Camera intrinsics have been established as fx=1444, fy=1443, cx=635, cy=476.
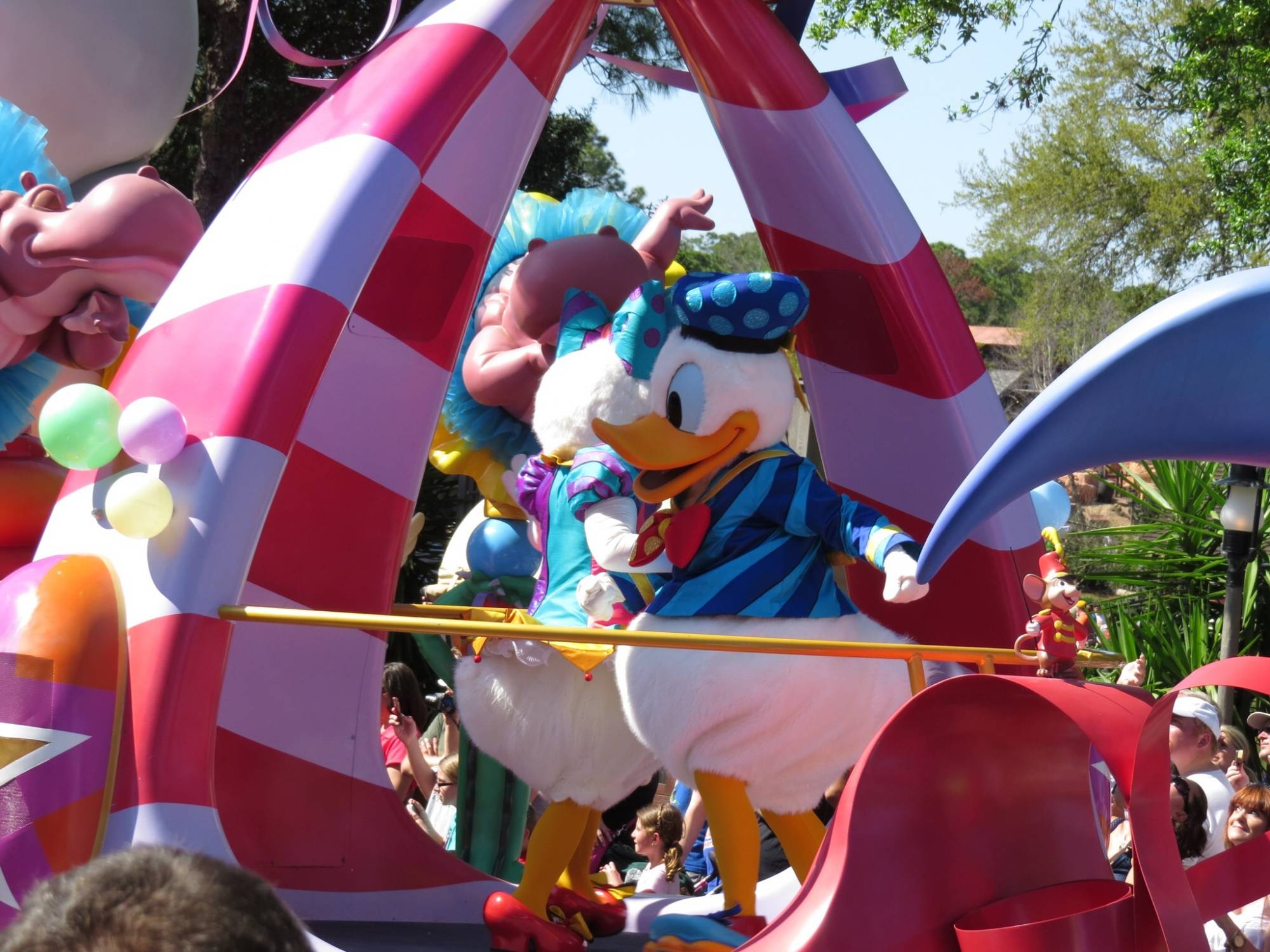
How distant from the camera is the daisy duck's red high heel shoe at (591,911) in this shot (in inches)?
113

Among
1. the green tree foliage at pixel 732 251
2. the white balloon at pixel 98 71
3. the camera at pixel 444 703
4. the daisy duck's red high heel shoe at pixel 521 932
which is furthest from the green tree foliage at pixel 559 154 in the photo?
the green tree foliage at pixel 732 251

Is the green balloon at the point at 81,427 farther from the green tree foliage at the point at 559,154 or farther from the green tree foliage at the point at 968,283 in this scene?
the green tree foliage at the point at 968,283

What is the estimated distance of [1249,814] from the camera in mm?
3232

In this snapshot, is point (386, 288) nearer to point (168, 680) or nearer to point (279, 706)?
point (279, 706)

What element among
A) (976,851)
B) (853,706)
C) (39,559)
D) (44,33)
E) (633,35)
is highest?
(633,35)

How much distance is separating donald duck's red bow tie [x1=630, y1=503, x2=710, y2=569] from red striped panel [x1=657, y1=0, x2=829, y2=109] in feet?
2.79

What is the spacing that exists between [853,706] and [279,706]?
114cm

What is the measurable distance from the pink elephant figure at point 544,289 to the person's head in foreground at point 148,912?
8.07ft

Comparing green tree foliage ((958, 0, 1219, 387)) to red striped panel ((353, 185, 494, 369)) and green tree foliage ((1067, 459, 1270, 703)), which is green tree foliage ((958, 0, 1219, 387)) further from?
red striped panel ((353, 185, 494, 369))

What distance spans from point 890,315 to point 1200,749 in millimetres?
1618

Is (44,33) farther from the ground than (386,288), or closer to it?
farther from the ground

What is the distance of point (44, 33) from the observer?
3553 mm

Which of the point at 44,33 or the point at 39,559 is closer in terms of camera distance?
the point at 39,559

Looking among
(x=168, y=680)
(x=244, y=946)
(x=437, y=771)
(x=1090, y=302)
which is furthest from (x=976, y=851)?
(x=1090, y=302)
